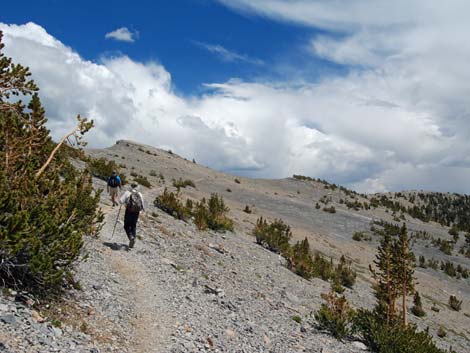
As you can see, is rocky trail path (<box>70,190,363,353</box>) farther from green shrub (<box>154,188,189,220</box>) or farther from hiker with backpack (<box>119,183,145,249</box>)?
green shrub (<box>154,188,189,220</box>)

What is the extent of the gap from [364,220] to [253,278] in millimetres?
34033

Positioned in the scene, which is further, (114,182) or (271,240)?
(271,240)

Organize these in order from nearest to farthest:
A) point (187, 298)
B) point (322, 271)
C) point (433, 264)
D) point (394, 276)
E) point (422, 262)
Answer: point (187, 298) < point (394, 276) < point (322, 271) < point (433, 264) < point (422, 262)

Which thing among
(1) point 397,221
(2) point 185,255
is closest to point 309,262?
(2) point 185,255

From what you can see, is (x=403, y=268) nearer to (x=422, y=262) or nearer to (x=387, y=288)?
(x=387, y=288)

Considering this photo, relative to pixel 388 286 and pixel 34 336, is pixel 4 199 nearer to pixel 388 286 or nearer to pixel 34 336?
pixel 34 336

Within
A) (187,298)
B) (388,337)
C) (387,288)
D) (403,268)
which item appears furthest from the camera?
(403,268)

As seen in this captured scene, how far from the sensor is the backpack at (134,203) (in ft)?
44.9

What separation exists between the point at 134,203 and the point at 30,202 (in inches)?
234

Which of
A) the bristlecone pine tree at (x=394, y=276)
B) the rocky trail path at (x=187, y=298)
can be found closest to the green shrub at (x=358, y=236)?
the rocky trail path at (x=187, y=298)

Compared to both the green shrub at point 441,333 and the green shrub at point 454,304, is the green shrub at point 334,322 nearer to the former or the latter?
the green shrub at point 441,333

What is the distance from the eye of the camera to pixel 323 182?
71.2 metres

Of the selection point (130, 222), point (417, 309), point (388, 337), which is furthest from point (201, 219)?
point (417, 309)

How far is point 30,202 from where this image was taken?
7.76 meters
